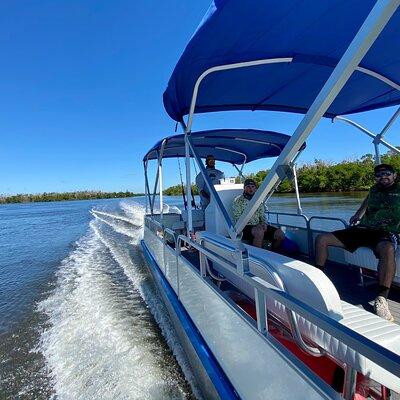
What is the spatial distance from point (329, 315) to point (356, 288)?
1.83 metres

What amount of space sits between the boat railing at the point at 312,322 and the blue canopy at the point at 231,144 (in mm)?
3677

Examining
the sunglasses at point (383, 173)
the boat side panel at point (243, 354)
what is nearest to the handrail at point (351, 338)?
the boat side panel at point (243, 354)

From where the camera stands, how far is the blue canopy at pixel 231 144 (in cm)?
584

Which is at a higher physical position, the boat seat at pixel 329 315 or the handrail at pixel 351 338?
the handrail at pixel 351 338

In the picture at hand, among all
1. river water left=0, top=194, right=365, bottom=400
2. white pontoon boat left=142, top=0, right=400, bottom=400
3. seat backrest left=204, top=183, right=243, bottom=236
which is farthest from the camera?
seat backrest left=204, top=183, right=243, bottom=236

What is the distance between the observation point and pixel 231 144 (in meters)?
7.00

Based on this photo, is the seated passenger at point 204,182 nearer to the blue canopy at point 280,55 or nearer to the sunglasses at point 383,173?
the blue canopy at point 280,55

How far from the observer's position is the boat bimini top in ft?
4.98

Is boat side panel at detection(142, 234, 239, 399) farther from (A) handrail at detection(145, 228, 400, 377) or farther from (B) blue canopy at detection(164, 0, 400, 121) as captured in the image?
(B) blue canopy at detection(164, 0, 400, 121)

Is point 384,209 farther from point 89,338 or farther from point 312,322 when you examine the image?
point 89,338

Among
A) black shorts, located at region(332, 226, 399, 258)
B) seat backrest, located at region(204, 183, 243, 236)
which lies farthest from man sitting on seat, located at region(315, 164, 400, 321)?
seat backrest, located at region(204, 183, 243, 236)


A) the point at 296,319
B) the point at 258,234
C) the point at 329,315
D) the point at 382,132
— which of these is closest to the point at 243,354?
the point at 296,319

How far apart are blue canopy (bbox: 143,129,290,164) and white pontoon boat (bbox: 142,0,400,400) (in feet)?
5.00

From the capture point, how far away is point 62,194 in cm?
13350
